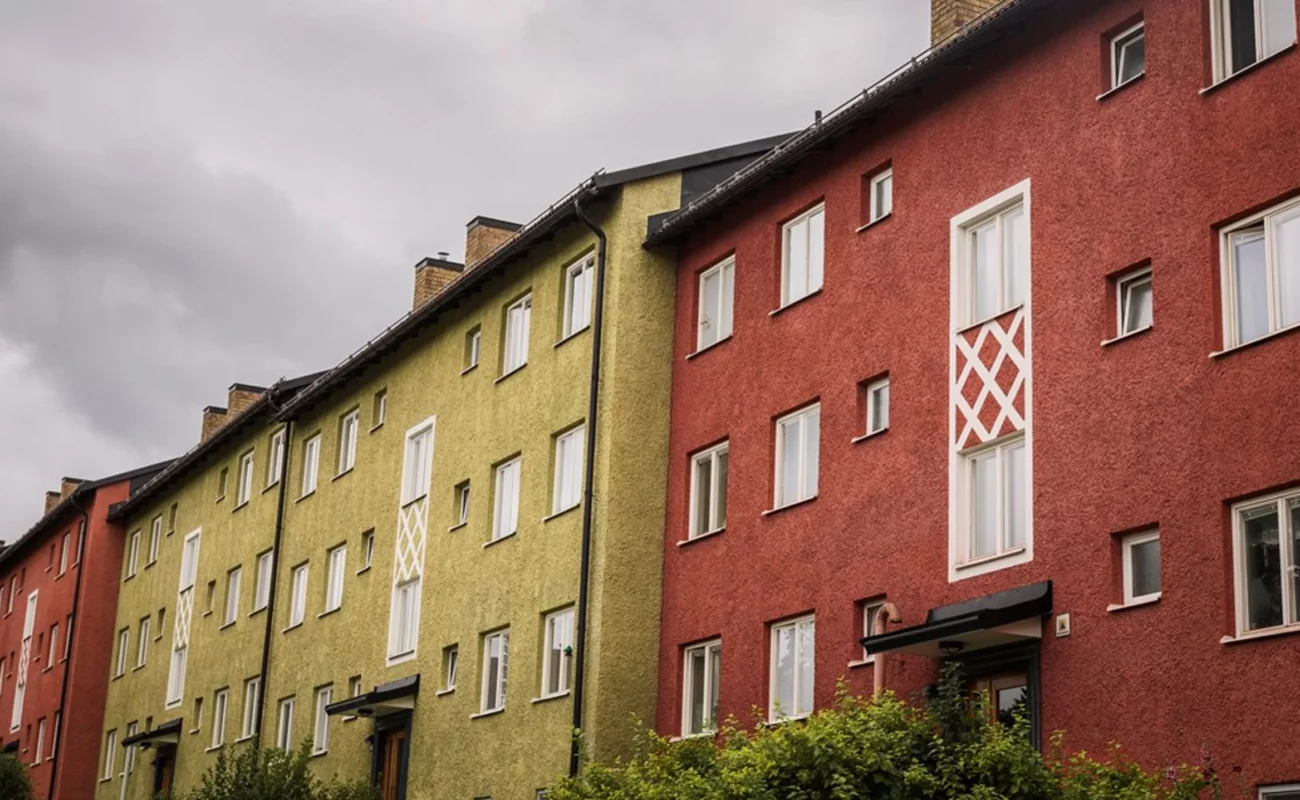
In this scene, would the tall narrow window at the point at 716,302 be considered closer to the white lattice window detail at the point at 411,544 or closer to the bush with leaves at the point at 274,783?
the white lattice window detail at the point at 411,544

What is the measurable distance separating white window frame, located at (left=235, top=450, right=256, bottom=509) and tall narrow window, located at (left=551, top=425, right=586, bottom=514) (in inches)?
736

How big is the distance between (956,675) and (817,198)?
8.74 metres

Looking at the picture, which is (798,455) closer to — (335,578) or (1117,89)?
(1117,89)

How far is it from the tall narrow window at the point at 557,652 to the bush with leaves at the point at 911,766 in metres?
9.01

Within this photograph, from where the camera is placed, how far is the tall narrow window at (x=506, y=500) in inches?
1344

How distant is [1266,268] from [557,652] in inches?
591

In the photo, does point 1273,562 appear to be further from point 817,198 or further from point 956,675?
point 817,198

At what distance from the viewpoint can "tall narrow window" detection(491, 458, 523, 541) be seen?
34.1 metres

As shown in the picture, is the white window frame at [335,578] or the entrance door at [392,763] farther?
the white window frame at [335,578]

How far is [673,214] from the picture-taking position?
3234cm

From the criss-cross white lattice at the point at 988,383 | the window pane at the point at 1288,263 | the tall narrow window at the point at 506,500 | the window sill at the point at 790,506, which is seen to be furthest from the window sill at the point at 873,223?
the tall narrow window at the point at 506,500

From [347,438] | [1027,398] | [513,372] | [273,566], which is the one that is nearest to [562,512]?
[513,372]

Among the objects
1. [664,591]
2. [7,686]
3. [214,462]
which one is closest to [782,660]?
[664,591]

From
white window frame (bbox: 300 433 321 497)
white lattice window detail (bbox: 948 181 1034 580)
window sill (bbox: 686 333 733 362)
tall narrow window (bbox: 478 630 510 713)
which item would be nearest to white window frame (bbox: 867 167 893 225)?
white lattice window detail (bbox: 948 181 1034 580)
